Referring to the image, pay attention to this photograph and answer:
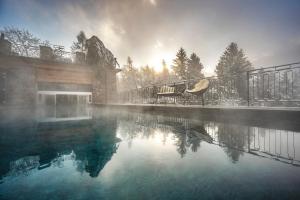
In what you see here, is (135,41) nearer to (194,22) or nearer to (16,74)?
(194,22)

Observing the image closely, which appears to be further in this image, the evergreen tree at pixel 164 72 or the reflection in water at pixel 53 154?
the evergreen tree at pixel 164 72

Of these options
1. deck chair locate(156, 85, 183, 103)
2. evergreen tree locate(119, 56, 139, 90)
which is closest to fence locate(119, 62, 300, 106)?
deck chair locate(156, 85, 183, 103)

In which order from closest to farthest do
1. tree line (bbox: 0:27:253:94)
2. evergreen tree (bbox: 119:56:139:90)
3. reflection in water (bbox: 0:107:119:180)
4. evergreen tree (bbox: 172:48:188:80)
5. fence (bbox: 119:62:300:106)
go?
reflection in water (bbox: 0:107:119:180), fence (bbox: 119:62:300:106), tree line (bbox: 0:27:253:94), evergreen tree (bbox: 172:48:188:80), evergreen tree (bbox: 119:56:139:90)

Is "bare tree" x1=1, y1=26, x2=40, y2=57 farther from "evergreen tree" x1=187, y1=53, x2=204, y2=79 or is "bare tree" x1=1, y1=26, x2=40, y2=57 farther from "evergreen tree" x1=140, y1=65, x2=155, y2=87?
"evergreen tree" x1=140, y1=65, x2=155, y2=87

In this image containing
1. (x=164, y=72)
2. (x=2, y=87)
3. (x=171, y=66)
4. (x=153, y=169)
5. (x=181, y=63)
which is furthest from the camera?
(x=164, y=72)

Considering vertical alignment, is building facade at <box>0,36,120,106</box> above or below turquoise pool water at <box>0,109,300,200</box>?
above

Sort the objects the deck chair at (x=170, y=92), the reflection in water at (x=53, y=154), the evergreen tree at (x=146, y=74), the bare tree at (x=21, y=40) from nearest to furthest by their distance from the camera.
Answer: the reflection in water at (x=53, y=154) < the deck chair at (x=170, y=92) < the bare tree at (x=21, y=40) < the evergreen tree at (x=146, y=74)

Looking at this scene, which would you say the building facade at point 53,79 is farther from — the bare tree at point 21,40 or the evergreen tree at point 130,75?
the evergreen tree at point 130,75

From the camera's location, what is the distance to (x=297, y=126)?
2.75 m

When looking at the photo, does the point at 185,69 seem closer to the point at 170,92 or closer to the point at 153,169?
the point at 170,92

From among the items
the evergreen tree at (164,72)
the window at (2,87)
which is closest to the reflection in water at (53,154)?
the window at (2,87)

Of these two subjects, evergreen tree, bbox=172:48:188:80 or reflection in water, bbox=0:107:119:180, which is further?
evergreen tree, bbox=172:48:188:80

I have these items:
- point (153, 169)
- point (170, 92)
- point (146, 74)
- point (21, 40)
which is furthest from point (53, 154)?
point (146, 74)

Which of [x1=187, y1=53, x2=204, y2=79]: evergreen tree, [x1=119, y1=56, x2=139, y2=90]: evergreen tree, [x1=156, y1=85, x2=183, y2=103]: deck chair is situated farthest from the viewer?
[x1=119, y1=56, x2=139, y2=90]: evergreen tree
